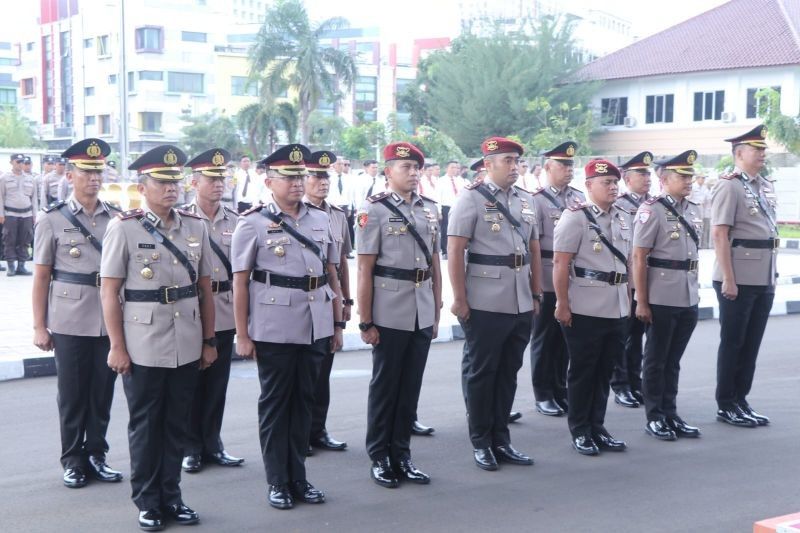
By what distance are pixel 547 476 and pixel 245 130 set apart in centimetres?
3916

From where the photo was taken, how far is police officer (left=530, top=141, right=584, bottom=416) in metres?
7.07

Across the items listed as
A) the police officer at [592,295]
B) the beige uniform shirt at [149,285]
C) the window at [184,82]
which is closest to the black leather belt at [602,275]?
the police officer at [592,295]

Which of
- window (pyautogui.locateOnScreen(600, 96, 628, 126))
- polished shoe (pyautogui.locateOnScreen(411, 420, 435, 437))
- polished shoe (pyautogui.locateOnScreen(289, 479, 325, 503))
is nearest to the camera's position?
polished shoe (pyautogui.locateOnScreen(289, 479, 325, 503))

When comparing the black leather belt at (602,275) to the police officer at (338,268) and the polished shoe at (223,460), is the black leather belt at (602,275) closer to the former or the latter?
the police officer at (338,268)

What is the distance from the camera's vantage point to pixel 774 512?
194 inches

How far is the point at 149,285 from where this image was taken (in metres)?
4.58

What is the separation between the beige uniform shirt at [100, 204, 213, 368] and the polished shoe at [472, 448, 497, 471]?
6.44 ft

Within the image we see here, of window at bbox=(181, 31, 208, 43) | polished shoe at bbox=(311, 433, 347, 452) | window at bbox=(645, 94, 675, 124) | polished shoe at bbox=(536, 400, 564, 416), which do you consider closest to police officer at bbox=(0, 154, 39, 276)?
polished shoe at bbox=(311, 433, 347, 452)

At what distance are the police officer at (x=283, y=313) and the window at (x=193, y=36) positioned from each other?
186 feet

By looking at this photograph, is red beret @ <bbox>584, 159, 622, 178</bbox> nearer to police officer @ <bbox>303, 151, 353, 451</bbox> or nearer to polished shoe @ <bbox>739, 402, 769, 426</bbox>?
police officer @ <bbox>303, 151, 353, 451</bbox>

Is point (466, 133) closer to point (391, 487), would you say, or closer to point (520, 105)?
point (520, 105)

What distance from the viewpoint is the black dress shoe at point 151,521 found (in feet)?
15.0

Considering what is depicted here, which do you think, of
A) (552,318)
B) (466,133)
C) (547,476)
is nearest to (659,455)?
(547,476)

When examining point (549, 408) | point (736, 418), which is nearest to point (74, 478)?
point (549, 408)
